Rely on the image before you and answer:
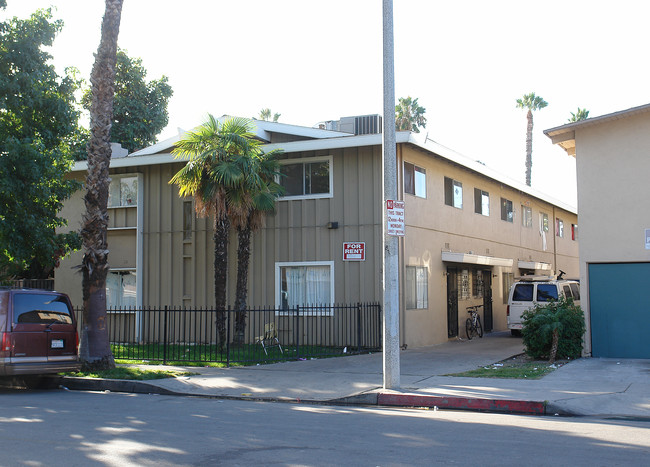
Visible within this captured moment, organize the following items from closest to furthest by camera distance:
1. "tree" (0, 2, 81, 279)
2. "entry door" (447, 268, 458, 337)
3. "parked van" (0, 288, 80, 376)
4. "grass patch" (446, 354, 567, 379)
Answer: "parked van" (0, 288, 80, 376)
"grass patch" (446, 354, 567, 379)
"tree" (0, 2, 81, 279)
"entry door" (447, 268, 458, 337)

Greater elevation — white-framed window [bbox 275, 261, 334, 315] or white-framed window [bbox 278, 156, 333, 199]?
white-framed window [bbox 278, 156, 333, 199]

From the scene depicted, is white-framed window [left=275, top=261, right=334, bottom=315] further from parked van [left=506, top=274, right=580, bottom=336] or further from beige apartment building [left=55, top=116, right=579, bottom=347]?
Result: parked van [left=506, top=274, right=580, bottom=336]

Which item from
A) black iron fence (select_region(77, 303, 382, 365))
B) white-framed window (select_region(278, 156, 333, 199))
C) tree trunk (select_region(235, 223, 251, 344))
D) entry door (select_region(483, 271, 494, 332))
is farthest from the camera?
entry door (select_region(483, 271, 494, 332))

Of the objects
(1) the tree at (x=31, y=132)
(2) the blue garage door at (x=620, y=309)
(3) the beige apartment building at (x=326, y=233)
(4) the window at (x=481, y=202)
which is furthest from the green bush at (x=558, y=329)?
(1) the tree at (x=31, y=132)

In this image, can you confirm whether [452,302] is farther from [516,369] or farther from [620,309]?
[516,369]

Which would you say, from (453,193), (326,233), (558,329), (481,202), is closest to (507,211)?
(481,202)

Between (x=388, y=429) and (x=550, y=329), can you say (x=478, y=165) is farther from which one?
(x=388, y=429)

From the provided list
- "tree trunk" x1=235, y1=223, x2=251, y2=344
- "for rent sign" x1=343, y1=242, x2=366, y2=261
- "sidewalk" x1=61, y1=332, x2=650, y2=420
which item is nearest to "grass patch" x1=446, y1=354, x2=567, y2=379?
"sidewalk" x1=61, y1=332, x2=650, y2=420

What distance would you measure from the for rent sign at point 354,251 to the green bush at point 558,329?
4.65 meters

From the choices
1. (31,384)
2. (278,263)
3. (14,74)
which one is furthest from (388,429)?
(14,74)

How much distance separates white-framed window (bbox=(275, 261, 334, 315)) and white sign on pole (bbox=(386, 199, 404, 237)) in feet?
24.0

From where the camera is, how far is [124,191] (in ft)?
70.4

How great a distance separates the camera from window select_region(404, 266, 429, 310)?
18.1 metres

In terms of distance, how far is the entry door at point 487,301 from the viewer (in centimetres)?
2457
